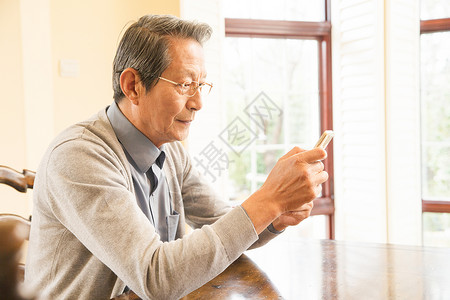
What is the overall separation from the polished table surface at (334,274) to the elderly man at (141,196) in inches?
3.2

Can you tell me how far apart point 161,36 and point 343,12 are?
2.04m

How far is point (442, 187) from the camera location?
2861mm

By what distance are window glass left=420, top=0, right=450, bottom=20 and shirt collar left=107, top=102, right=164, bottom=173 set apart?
236 cm

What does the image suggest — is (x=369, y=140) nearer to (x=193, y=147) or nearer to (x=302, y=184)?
(x=193, y=147)

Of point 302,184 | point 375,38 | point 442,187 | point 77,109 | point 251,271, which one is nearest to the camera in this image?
point 302,184

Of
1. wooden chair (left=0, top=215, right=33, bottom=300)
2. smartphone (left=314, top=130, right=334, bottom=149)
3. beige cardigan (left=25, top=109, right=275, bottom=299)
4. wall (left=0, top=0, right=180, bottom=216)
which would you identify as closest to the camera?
wooden chair (left=0, top=215, right=33, bottom=300)

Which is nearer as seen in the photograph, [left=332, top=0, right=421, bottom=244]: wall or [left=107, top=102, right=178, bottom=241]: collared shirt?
[left=107, top=102, right=178, bottom=241]: collared shirt

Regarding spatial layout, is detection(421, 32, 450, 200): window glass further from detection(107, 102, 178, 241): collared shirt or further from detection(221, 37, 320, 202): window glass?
detection(107, 102, 178, 241): collared shirt

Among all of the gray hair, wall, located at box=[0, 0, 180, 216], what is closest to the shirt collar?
the gray hair

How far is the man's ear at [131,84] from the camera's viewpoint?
110cm

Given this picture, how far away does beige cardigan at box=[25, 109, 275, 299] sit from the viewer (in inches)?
33.0

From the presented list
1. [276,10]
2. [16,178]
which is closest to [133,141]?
[16,178]

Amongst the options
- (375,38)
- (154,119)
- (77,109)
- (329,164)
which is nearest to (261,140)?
(329,164)

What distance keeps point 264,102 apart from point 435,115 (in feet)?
3.61
